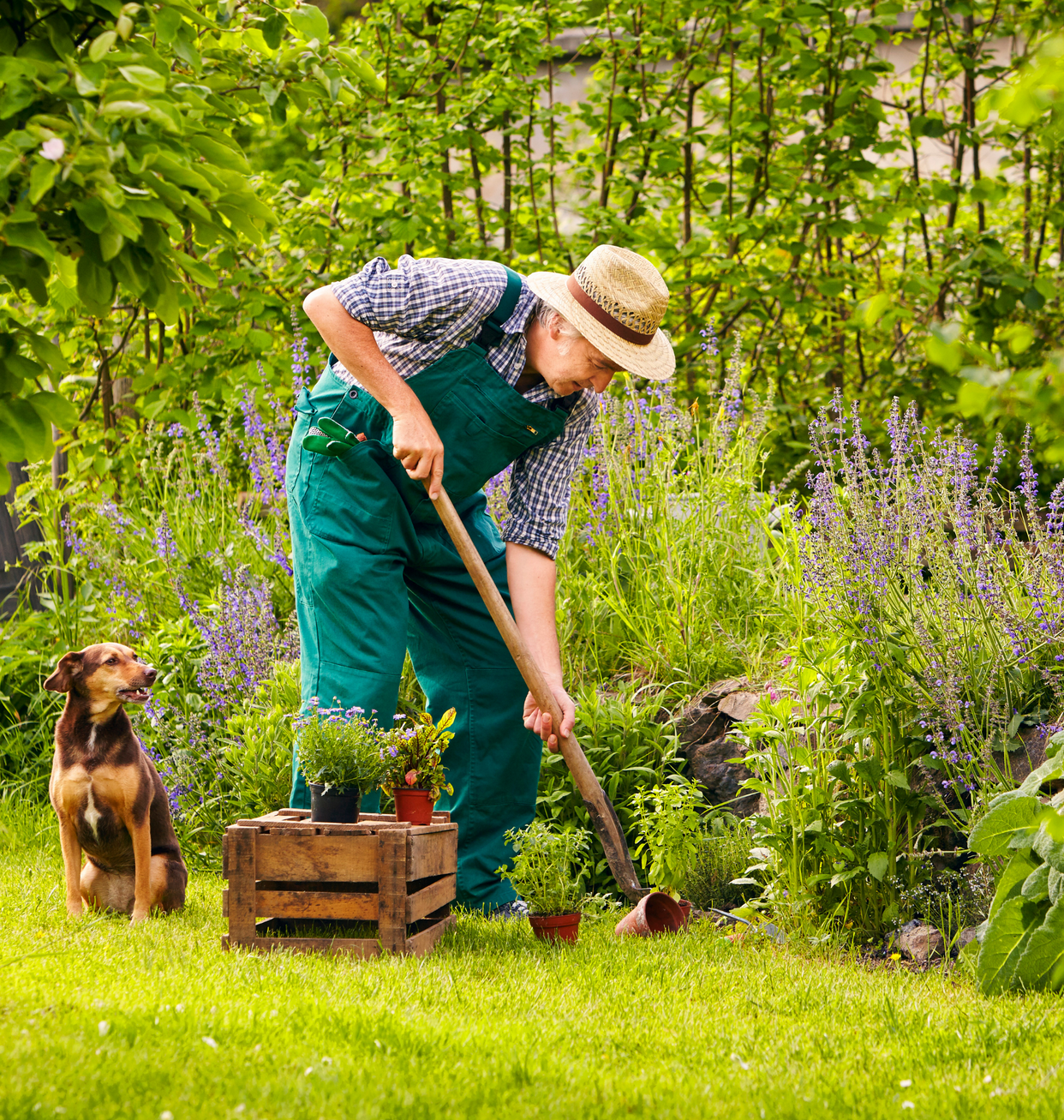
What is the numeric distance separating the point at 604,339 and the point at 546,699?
1008mm

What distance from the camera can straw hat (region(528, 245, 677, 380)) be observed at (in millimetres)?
3082

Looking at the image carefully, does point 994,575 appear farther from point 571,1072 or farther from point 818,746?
point 571,1072

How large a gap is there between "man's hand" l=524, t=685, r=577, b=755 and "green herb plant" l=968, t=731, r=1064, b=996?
3.60 feet

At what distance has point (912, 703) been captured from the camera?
3.13 meters

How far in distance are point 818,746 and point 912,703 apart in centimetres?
30

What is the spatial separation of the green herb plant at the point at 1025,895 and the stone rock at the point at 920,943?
31 centimetres

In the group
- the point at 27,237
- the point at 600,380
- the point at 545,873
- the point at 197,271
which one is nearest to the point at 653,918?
the point at 545,873

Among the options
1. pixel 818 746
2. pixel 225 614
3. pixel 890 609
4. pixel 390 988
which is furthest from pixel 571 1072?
pixel 225 614

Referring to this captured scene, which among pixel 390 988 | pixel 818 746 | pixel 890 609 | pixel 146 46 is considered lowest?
pixel 390 988

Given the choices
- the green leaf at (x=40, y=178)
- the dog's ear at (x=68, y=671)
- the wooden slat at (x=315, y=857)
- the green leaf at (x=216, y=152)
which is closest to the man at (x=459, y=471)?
the wooden slat at (x=315, y=857)

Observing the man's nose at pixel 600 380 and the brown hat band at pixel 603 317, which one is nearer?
the brown hat band at pixel 603 317

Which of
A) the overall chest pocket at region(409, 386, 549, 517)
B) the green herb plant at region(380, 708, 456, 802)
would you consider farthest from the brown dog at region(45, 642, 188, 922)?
the overall chest pocket at region(409, 386, 549, 517)

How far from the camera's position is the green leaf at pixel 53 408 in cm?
201

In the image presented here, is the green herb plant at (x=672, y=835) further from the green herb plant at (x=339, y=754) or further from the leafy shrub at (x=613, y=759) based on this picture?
the green herb plant at (x=339, y=754)
